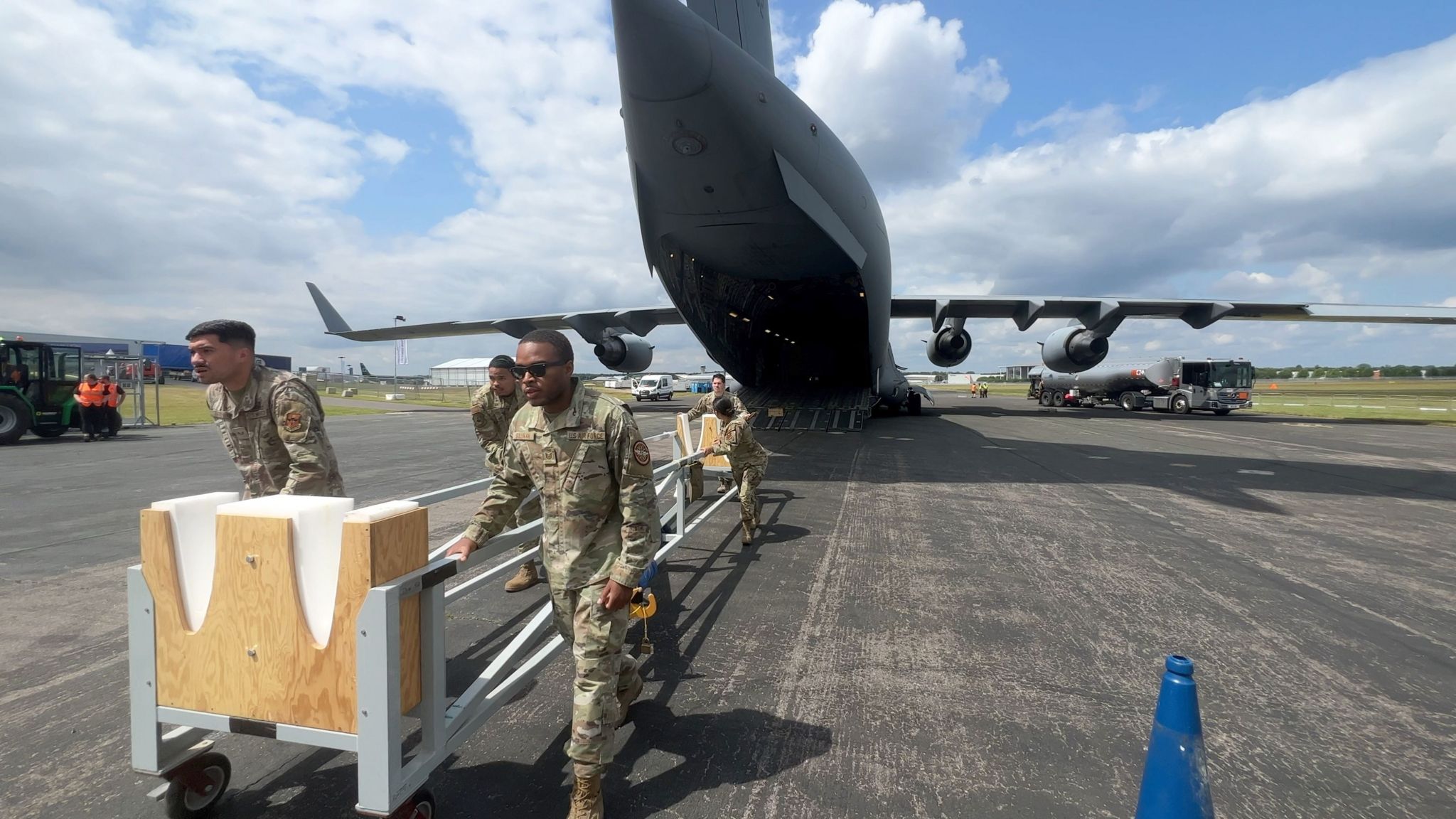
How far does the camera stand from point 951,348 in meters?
19.6

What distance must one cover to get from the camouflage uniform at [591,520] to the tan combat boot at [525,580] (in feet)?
7.22

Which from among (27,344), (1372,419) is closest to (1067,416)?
(1372,419)

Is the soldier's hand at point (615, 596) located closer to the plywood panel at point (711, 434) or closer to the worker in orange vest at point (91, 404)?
the plywood panel at point (711, 434)

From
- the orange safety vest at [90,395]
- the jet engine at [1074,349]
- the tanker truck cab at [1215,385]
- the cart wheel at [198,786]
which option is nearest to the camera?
the cart wheel at [198,786]

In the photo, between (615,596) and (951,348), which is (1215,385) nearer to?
(951,348)

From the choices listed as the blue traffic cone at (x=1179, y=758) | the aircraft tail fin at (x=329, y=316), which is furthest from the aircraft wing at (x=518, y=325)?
the blue traffic cone at (x=1179, y=758)

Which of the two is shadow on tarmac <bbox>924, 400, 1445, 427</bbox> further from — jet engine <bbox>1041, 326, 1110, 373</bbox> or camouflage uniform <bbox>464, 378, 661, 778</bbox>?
camouflage uniform <bbox>464, 378, 661, 778</bbox>

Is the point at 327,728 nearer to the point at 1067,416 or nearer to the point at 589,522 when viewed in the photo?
the point at 589,522

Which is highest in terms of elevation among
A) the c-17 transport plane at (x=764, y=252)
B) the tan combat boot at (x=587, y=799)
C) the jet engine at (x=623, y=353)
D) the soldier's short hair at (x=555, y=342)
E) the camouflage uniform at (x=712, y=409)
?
the c-17 transport plane at (x=764, y=252)

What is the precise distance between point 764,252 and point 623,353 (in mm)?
9054

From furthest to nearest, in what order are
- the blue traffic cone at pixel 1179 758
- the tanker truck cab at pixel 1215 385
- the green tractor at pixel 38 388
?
1. the tanker truck cab at pixel 1215 385
2. the green tractor at pixel 38 388
3. the blue traffic cone at pixel 1179 758

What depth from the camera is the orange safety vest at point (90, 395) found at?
1441cm

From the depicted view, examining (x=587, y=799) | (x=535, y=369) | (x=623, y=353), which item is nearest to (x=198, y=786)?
(x=587, y=799)

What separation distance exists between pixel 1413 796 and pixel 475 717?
363cm
